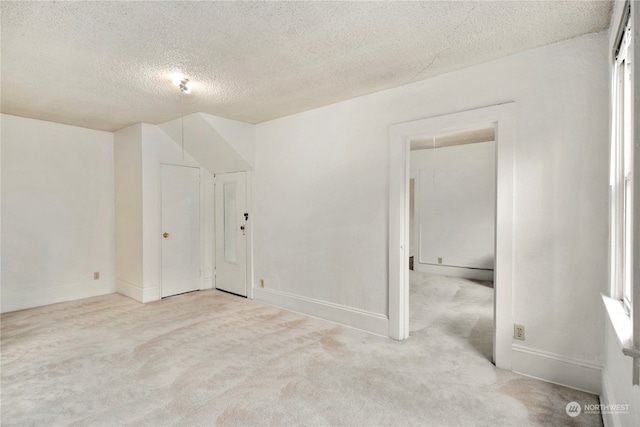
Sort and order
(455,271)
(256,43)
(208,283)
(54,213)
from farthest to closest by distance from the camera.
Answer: (455,271), (208,283), (54,213), (256,43)

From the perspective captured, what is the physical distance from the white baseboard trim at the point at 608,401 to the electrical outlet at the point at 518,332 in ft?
1.60

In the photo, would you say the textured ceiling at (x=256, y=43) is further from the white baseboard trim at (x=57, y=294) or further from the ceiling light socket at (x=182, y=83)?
the white baseboard trim at (x=57, y=294)

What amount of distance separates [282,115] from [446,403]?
334 centimetres

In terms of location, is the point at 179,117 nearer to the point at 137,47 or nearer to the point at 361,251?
→ the point at 137,47

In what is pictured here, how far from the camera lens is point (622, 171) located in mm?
1860

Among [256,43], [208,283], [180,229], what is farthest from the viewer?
[208,283]

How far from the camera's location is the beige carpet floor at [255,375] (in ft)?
6.75

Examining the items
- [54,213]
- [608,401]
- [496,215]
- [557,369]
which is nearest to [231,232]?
[54,213]

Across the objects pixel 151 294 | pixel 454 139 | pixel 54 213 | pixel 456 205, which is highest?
pixel 454 139

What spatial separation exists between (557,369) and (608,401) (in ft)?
1.45

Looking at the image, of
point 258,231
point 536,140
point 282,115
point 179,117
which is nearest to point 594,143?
point 536,140

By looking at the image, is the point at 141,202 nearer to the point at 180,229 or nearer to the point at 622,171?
the point at 180,229

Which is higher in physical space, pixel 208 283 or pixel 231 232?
pixel 231 232

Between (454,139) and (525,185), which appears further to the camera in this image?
(454,139)
